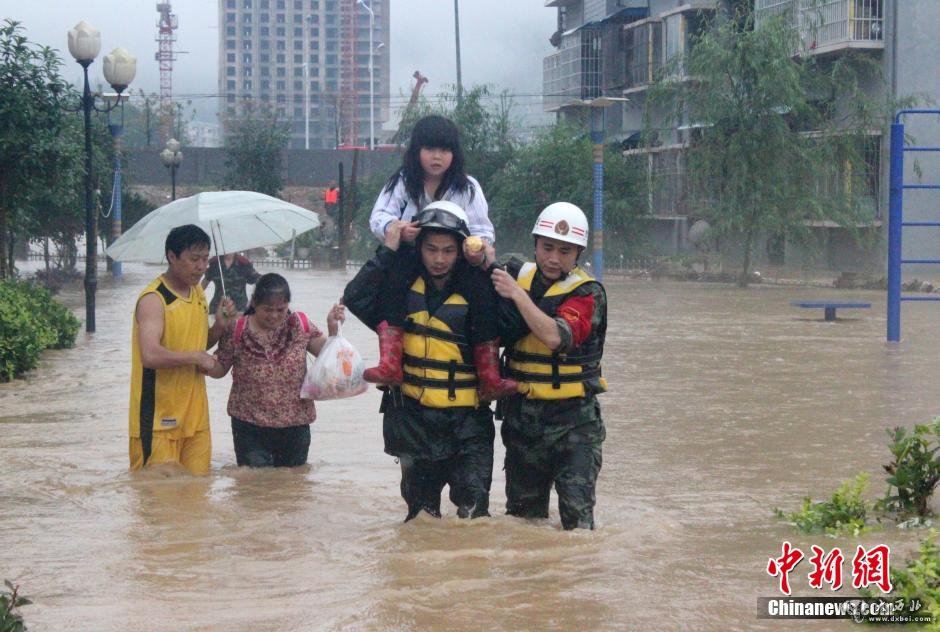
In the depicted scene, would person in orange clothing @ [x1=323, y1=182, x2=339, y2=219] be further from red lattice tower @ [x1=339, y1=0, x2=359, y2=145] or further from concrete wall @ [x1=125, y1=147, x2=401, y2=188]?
red lattice tower @ [x1=339, y1=0, x2=359, y2=145]

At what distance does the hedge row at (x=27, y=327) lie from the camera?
13.6 m

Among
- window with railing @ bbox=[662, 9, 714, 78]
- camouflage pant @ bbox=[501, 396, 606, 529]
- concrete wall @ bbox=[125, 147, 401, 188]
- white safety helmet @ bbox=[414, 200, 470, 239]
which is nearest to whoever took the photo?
white safety helmet @ bbox=[414, 200, 470, 239]

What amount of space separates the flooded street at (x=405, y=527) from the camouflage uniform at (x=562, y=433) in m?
0.23

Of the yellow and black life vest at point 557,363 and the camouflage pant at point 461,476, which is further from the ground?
the yellow and black life vest at point 557,363

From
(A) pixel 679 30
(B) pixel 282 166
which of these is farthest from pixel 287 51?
(A) pixel 679 30

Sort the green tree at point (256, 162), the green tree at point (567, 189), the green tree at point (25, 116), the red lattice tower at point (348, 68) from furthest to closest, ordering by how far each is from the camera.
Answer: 1. the red lattice tower at point (348, 68)
2. the green tree at point (256, 162)
3. the green tree at point (567, 189)
4. the green tree at point (25, 116)

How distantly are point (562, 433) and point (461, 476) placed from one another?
1.65 ft

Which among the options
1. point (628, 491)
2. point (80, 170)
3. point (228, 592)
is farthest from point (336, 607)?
point (80, 170)

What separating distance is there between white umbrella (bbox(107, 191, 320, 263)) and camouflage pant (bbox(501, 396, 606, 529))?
A: 2.46m

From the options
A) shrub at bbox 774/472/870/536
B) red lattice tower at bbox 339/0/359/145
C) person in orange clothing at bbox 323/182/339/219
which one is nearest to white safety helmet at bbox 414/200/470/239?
shrub at bbox 774/472/870/536

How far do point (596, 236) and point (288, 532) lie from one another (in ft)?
81.1

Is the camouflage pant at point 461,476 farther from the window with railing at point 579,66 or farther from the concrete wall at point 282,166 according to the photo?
the concrete wall at point 282,166

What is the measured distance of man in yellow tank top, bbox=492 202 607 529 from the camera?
6055 millimetres

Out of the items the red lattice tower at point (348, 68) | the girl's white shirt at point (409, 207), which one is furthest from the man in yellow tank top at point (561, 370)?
the red lattice tower at point (348, 68)
